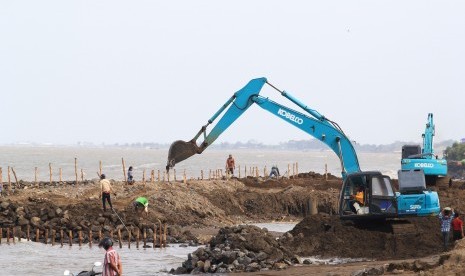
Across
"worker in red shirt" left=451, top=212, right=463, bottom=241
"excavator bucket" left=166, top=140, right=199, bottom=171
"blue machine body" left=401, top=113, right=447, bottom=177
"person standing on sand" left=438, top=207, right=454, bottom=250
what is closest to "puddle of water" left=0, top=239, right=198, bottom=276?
"excavator bucket" left=166, top=140, right=199, bottom=171

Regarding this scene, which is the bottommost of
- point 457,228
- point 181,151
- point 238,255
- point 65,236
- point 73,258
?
point 73,258

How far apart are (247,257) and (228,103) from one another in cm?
775

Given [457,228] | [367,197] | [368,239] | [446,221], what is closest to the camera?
[446,221]

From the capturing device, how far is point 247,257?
26.8 metres

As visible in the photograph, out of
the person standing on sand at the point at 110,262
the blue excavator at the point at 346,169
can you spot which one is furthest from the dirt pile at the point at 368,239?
the person standing on sand at the point at 110,262

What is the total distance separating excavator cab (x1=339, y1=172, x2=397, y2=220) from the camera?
1121 inches

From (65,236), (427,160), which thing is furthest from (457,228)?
(427,160)

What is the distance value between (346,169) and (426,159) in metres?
13.4

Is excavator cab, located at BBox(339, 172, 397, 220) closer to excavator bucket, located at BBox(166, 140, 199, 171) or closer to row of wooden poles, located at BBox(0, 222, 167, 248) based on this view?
excavator bucket, located at BBox(166, 140, 199, 171)

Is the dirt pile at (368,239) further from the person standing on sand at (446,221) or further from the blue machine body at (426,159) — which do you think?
the blue machine body at (426,159)

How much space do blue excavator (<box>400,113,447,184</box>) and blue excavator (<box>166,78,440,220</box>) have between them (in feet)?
33.8

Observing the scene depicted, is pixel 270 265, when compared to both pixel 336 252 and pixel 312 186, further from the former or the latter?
pixel 312 186

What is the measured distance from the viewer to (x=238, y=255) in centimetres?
2689

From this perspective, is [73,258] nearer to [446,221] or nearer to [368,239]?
[368,239]
